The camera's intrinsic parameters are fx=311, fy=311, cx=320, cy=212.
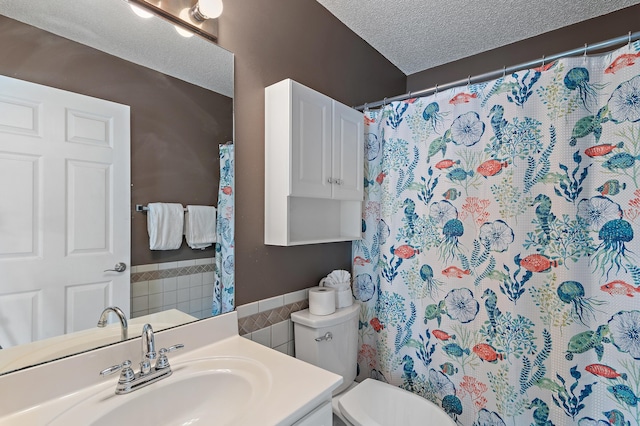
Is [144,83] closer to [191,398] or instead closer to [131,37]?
[131,37]

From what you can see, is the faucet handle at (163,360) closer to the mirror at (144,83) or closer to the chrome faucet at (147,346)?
the chrome faucet at (147,346)

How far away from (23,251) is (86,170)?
27 cm

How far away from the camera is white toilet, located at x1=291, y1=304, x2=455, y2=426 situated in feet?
4.74

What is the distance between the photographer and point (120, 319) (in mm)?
1015

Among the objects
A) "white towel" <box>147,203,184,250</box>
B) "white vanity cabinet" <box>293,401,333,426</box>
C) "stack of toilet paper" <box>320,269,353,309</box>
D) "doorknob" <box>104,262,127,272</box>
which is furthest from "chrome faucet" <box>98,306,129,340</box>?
"stack of toilet paper" <box>320,269,353,309</box>

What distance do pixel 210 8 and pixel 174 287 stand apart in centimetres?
107

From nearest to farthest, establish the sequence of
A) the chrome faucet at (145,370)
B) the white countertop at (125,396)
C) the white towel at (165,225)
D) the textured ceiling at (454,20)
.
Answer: the white countertop at (125,396), the chrome faucet at (145,370), the white towel at (165,225), the textured ceiling at (454,20)

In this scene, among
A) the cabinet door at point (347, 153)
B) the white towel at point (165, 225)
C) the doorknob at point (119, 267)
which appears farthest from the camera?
the cabinet door at point (347, 153)

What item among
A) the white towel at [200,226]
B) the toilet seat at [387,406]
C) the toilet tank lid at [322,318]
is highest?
the white towel at [200,226]

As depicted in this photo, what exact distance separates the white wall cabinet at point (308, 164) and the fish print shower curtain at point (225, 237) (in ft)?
0.58

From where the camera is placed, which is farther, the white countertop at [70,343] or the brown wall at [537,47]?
the brown wall at [537,47]

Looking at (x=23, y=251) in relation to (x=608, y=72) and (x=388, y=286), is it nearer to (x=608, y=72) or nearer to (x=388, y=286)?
(x=388, y=286)

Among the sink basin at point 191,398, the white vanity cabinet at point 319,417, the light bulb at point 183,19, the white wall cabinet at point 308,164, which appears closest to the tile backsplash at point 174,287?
the sink basin at point 191,398

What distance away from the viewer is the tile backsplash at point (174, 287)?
42.5 inches
